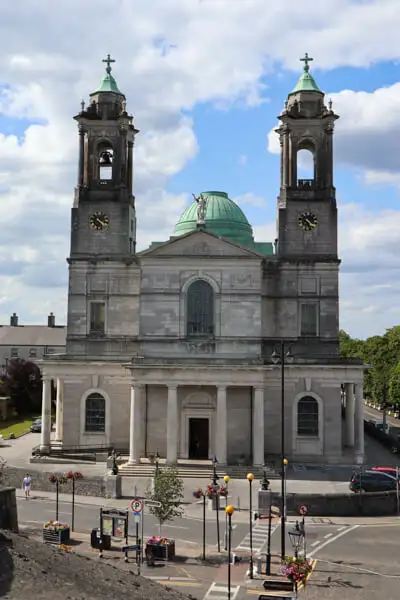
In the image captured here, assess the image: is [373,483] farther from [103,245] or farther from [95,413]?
[103,245]

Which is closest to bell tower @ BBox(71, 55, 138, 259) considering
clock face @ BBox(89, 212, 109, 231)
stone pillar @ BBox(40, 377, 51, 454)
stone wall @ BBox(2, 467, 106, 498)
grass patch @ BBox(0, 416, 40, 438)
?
clock face @ BBox(89, 212, 109, 231)

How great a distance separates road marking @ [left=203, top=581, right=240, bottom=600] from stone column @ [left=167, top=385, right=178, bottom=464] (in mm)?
22438

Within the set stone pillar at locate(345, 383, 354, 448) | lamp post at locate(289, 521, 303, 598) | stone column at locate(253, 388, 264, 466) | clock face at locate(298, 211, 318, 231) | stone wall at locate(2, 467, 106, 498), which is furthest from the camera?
clock face at locate(298, 211, 318, 231)

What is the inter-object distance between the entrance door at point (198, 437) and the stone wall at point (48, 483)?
10294 mm

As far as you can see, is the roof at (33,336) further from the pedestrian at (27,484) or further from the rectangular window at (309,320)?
the pedestrian at (27,484)

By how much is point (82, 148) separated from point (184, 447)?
23.7 metres

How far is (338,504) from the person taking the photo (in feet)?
124

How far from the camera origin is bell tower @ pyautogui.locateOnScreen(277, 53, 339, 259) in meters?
55.3

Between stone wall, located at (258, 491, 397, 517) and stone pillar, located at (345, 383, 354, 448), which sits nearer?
stone wall, located at (258, 491, 397, 517)

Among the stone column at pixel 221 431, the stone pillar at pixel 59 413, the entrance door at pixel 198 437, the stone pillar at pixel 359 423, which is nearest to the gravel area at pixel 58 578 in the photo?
the stone column at pixel 221 431

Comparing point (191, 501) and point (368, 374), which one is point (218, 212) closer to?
point (191, 501)

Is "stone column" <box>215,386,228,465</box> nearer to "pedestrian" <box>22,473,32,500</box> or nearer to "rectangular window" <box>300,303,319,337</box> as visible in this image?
"rectangular window" <box>300,303,319,337</box>

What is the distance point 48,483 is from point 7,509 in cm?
1681

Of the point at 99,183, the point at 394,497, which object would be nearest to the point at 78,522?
the point at 394,497
